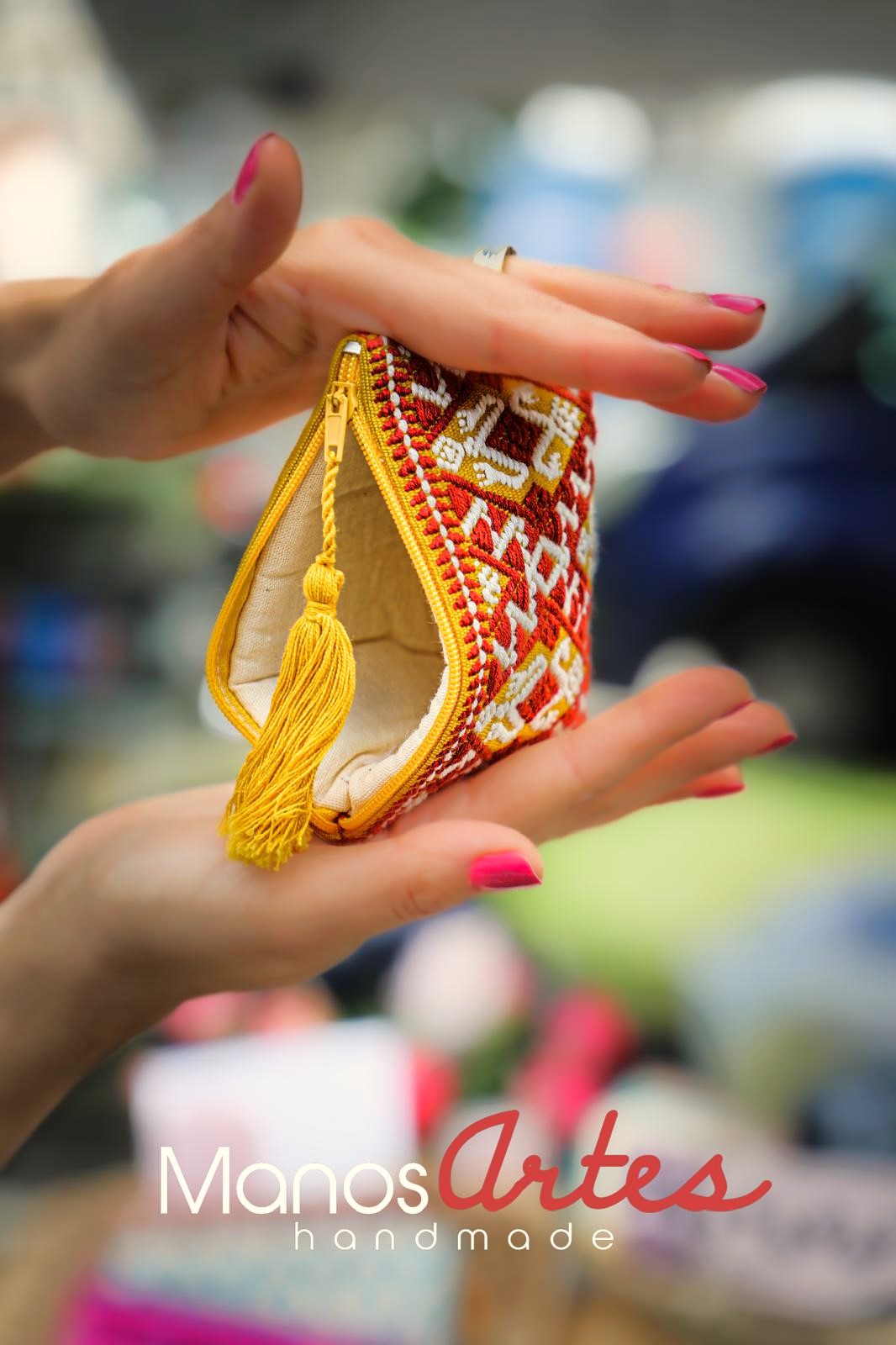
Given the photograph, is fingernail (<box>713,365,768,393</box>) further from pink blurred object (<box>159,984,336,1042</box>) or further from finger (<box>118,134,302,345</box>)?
pink blurred object (<box>159,984,336,1042</box>)

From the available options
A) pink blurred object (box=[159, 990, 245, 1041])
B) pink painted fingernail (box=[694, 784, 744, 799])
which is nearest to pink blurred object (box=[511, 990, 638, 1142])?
pink blurred object (box=[159, 990, 245, 1041])

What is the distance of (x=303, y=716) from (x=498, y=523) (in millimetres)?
134

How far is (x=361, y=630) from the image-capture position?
22.3 inches

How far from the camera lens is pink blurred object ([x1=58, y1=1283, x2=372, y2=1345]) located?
1.09 metres

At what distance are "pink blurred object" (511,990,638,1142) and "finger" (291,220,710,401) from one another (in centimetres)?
106

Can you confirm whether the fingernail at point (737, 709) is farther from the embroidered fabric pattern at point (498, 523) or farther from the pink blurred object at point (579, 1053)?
the pink blurred object at point (579, 1053)

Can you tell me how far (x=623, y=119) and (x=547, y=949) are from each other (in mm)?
1024

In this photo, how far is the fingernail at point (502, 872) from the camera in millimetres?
462

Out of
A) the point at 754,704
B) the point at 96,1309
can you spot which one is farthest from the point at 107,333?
the point at 96,1309

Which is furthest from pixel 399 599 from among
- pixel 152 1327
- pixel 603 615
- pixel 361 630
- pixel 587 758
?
pixel 152 1327

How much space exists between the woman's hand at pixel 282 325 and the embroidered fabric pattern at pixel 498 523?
0.11 feet

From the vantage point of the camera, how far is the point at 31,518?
4.30ft

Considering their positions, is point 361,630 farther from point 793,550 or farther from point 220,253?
point 793,550

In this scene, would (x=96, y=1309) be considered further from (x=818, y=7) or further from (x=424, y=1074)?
(x=818, y=7)
